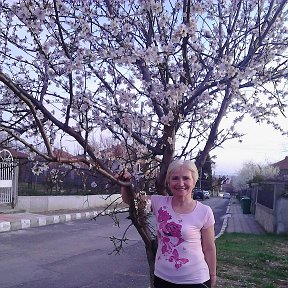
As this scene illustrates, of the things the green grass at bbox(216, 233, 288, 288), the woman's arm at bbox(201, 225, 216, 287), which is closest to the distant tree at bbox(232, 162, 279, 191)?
the green grass at bbox(216, 233, 288, 288)

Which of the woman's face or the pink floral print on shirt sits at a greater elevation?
the woman's face

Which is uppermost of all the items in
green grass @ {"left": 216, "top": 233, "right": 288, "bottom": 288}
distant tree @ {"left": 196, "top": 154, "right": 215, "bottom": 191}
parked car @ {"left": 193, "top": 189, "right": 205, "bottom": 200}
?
distant tree @ {"left": 196, "top": 154, "right": 215, "bottom": 191}

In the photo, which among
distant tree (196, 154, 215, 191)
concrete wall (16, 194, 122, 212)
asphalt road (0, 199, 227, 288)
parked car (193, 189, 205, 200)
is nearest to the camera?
distant tree (196, 154, 215, 191)

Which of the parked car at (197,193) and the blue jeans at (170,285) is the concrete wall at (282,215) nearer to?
the parked car at (197,193)

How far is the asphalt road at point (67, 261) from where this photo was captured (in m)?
6.66

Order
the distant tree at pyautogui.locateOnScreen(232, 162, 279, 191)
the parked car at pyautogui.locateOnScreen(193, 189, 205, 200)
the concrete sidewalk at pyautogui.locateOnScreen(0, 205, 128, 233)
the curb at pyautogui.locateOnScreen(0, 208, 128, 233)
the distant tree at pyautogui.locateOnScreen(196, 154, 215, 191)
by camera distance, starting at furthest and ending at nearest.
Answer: the distant tree at pyautogui.locateOnScreen(232, 162, 279, 191) → the concrete sidewalk at pyautogui.locateOnScreen(0, 205, 128, 233) → the curb at pyautogui.locateOnScreen(0, 208, 128, 233) → the parked car at pyautogui.locateOnScreen(193, 189, 205, 200) → the distant tree at pyautogui.locateOnScreen(196, 154, 215, 191)

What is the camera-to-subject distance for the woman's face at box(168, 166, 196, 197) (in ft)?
10.3

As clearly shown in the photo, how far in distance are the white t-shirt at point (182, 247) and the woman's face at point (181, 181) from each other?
0.13 metres

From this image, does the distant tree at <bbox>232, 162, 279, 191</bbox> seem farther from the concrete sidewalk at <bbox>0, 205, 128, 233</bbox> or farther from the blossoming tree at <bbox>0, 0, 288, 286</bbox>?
the blossoming tree at <bbox>0, 0, 288, 286</bbox>

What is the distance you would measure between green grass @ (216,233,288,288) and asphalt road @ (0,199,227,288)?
4.29 feet

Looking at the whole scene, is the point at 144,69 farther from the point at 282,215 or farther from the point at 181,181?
the point at 282,215

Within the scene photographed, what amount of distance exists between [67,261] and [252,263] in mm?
3291

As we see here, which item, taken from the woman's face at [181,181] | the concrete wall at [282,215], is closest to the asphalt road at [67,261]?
the woman's face at [181,181]

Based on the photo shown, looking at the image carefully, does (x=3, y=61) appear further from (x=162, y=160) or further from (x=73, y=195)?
(x=73, y=195)
